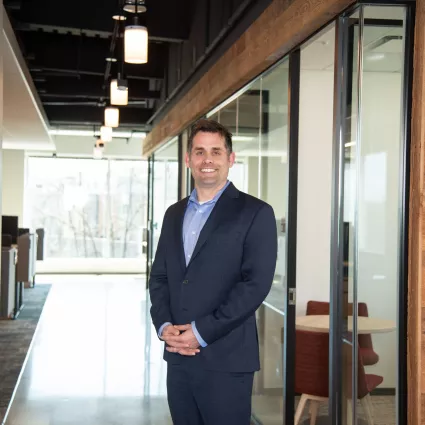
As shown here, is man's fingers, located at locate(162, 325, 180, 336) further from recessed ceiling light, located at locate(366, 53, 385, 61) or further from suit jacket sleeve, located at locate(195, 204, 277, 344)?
recessed ceiling light, located at locate(366, 53, 385, 61)

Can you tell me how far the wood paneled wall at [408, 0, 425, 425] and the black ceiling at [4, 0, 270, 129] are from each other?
6.06ft

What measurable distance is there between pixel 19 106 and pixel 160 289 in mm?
7351

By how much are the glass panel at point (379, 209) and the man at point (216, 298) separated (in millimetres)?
731

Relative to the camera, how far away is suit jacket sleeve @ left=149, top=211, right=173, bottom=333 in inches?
96.9

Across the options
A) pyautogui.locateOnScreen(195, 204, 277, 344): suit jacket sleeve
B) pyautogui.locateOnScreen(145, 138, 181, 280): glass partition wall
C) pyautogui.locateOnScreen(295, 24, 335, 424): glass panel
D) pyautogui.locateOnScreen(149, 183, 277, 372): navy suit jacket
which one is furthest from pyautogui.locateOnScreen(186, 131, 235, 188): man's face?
pyautogui.locateOnScreen(145, 138, 181, 280): glass partition wall

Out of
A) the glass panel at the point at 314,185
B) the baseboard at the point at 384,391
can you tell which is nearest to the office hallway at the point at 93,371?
the glass panel at the point at 314,185

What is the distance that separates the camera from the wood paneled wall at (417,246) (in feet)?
8.41

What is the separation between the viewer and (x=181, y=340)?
233 centimetres

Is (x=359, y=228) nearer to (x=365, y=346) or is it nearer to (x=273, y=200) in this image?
(x=365, y=346)

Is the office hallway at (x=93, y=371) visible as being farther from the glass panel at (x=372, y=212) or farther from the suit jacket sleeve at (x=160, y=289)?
the suit jacket sleeve at (x=160, y=289)

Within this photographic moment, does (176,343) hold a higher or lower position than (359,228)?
lower

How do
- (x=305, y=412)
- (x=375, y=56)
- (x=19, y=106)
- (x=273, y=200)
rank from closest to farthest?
(x=375, y=56) < (x=273, y=200) < (x=305, y=412) < (x=19, y=106)

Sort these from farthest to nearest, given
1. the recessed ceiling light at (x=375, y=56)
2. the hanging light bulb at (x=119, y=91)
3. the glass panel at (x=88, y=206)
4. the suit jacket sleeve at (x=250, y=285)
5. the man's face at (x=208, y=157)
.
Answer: the glass panel at (x=88, y=206) < the hanging light bulb at (x=119, y=91) < the recessed ceiling light at (x=375, y=56) < the man's face at (x=208, y=157) < the suit jacket sleeve at (x=250, y=285)

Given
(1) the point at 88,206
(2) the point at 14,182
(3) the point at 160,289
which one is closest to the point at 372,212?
(3) the point at 160,289
